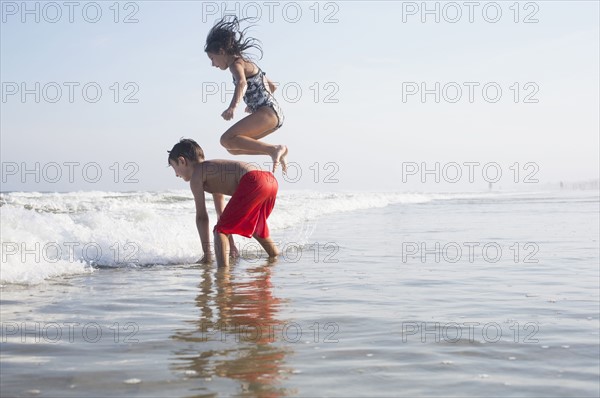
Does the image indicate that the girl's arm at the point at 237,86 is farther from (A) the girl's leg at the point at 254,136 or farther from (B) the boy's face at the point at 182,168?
(B) the boy's face at the point at 182,168

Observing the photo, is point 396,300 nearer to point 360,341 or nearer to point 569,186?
point 360,341

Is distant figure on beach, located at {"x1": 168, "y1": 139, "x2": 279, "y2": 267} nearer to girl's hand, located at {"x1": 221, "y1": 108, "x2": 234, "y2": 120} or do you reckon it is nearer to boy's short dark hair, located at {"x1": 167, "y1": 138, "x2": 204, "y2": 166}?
boy's short dark hair, located at {"x1": 167, "y1": 138, "x2": 204, "y2": 166}

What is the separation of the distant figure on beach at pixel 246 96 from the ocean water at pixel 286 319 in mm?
1177

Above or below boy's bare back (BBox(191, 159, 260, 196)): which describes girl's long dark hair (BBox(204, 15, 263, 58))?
above

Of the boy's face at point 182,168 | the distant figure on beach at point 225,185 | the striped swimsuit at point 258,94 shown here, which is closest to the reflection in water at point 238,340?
the distant figure on beach at point 225,185

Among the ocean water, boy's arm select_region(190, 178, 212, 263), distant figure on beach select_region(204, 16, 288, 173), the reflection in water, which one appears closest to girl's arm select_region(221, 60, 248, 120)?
distant figure on beach select_region(204, 16, 288, 173)

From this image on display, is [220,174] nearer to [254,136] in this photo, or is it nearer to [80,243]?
[254,136]

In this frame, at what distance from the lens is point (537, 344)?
325 centimetres

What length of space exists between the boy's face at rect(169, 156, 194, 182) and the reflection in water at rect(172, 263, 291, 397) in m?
1.44

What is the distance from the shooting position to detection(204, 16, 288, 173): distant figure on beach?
20.4ft

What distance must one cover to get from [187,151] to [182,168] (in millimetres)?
169

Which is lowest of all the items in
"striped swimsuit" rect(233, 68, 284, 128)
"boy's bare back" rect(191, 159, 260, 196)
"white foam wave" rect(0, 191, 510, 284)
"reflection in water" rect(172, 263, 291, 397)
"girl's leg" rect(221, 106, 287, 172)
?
"reflection in water" rect(172, 263, 291, 397)

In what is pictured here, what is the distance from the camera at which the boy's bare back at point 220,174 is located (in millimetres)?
6258

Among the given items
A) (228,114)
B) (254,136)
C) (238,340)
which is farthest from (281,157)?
(238,340)
